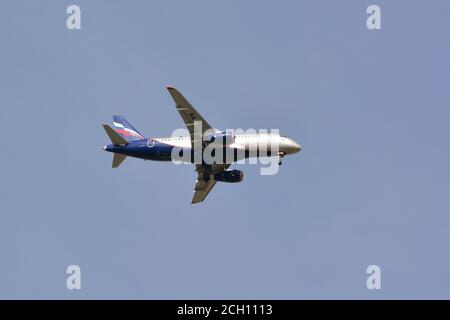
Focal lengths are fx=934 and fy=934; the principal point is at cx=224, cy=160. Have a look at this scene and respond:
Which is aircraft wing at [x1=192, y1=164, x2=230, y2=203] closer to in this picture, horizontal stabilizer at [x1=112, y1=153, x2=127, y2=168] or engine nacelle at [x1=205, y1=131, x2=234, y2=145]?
engine nacelle at [x1=205, y1=131, x2=234, y2=145]

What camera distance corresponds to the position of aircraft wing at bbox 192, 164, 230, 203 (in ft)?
382

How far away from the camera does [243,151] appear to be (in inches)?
4341

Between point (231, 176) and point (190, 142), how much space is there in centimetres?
949

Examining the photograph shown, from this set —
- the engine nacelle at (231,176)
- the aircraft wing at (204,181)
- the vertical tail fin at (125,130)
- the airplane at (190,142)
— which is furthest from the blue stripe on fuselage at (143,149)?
the engine nacelle at (231,176)

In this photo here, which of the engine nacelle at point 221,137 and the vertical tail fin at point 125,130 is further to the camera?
the vertical tail fin at point 125,130

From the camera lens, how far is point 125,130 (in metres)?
114

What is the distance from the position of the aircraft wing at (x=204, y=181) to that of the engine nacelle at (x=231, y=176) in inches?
24.5

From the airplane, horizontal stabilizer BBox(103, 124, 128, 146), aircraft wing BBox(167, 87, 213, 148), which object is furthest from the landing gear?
horizontal stabilizer BBox(103, 124, 128, 146)

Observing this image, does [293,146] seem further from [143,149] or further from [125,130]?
[125,130]

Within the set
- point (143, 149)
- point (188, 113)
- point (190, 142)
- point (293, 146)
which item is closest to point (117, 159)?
point (143, 149)

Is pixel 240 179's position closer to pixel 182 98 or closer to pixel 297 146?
pixel 297 146

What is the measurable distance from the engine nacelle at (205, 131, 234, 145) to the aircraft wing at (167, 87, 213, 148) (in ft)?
2.94

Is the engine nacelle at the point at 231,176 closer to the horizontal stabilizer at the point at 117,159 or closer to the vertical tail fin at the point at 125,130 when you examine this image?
the vertical tail fin at the point at 125,130

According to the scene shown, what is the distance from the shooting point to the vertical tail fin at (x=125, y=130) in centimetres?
11256
